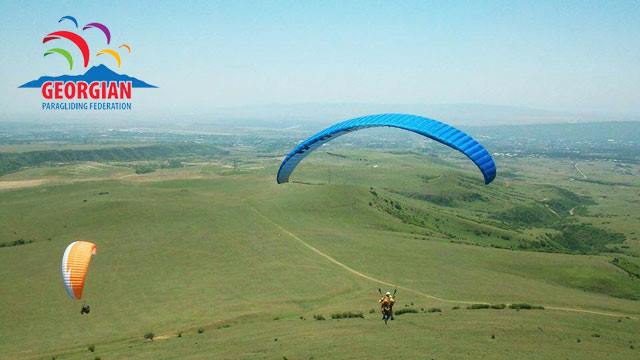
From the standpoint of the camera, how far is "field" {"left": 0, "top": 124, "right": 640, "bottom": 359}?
2084 centimetres

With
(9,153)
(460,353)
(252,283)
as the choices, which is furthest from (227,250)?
(9,153)

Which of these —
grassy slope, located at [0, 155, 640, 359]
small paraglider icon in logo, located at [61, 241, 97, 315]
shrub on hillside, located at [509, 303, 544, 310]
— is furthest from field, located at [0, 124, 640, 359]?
small paraglider icon in logo, located at [61, 241, 97, 315]

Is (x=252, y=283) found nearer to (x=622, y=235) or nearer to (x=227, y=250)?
(x=227, y=250)

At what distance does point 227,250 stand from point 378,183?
94671 millimetres

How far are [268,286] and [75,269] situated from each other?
40.5 ft

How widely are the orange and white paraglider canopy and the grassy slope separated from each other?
2754 millimetres

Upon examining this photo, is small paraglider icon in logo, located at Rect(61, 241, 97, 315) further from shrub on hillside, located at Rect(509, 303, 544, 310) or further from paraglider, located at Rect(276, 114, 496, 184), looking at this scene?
shrub on hillside, located at Rect(509, 303, 544, 310)

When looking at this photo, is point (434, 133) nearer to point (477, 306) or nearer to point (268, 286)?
point (477, 306)

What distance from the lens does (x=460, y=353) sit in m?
18.3

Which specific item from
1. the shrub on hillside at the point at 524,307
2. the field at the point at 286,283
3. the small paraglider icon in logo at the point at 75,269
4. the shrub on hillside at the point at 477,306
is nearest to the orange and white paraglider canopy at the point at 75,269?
the small paraglider icon in logo at the point at 75,269

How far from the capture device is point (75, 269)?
80.2 feet

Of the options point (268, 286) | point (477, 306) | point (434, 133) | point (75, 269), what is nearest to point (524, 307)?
point (477, 306)

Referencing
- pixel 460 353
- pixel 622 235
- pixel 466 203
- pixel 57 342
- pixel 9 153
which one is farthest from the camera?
pixel 9 153

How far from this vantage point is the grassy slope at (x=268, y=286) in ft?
67.7
